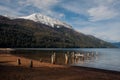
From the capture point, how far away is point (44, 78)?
82.2 feet

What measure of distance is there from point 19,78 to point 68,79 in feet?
20.1

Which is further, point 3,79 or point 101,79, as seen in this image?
point 101,79

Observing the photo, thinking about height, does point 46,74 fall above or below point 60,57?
above

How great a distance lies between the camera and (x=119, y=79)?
95.3ft

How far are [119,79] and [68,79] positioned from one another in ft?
27.8

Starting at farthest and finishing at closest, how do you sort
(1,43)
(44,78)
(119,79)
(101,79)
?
(1,43) < (119,79) < (101,79) < (44,78)

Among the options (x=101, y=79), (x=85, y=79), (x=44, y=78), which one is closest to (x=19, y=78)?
(x=44, y=78)

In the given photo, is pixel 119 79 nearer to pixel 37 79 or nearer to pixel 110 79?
pixel 110 79

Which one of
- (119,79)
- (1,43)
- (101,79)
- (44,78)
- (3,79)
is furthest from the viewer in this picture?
(1,43)

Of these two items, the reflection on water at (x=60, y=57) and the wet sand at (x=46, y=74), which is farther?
the reflection on water at (x=60, y=57)

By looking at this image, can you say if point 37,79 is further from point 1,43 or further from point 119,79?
point 1,43

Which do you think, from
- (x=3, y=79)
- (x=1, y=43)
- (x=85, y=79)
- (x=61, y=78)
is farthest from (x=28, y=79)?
(x=1, y=43)

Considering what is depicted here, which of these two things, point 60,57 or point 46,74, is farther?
point 60,57

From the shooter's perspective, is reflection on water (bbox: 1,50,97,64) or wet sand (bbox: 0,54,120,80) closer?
wet sand (bbox: 0,54,120,80)
